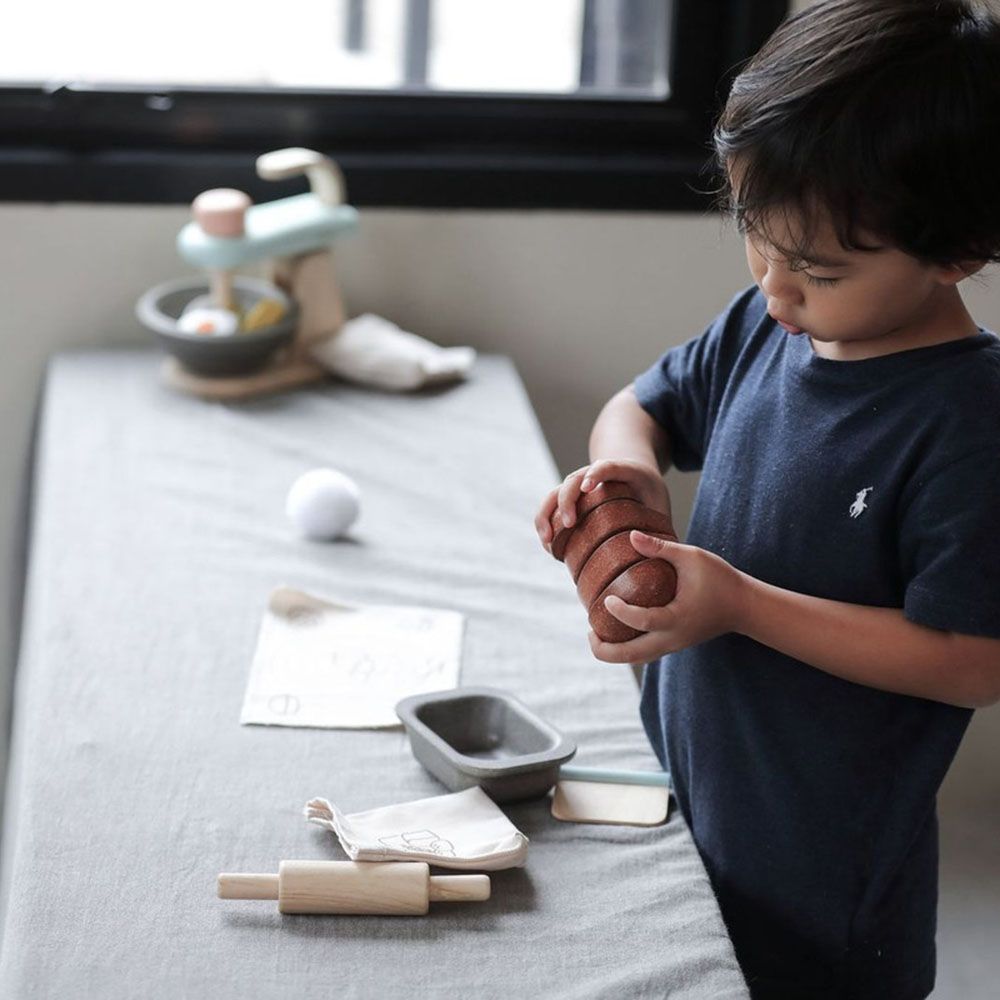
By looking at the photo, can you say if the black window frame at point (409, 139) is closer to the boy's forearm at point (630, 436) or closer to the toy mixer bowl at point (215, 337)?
the toy mixer bowl at point (215, 337)

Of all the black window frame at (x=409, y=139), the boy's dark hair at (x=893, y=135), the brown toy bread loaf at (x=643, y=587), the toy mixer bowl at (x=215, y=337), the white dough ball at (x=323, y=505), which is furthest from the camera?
the black window frame at (x=409, y=139)

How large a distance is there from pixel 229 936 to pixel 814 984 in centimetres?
42

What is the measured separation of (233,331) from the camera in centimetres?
169

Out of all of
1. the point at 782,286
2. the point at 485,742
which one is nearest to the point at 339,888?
the point at 485,742

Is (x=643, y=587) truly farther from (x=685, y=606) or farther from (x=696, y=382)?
(x=696, y=382)

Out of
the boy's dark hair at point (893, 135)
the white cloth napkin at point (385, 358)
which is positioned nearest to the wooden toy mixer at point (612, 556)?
the boy's dark hair at point (893, 135)

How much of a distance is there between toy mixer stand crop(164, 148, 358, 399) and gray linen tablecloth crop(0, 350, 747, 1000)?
0.11 feet

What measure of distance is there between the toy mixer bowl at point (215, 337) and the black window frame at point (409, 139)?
0.13 meters

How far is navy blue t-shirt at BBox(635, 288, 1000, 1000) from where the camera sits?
871 mm

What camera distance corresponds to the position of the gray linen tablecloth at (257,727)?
0.85 meters

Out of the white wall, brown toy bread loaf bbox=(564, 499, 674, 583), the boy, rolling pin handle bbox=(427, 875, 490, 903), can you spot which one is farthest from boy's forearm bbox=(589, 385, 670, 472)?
the white wall

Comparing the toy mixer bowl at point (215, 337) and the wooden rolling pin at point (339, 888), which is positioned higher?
the toy mixer bowl at point (215, 337)

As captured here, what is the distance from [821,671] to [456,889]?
0.91 feet

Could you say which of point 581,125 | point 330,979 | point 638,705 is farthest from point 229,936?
point 581,125
